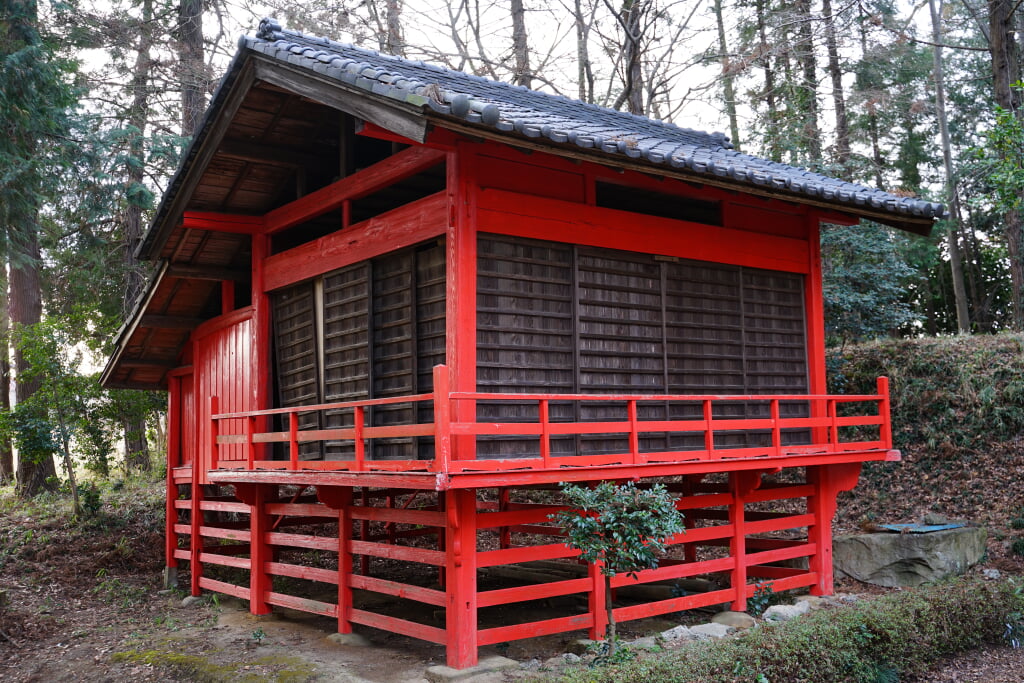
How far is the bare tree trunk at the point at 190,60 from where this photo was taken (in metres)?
20.4

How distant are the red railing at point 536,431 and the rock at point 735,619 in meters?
1.83

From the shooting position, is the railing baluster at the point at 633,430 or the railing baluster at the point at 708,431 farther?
the railing baluster at the point at 708,431

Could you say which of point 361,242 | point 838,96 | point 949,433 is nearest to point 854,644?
point 361,242

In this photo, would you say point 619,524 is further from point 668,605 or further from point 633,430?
point 668,605

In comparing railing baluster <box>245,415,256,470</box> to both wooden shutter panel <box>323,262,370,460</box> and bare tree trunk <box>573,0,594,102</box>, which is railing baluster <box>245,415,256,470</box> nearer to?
wooden shutter panel <box>323,262,370,460</box>

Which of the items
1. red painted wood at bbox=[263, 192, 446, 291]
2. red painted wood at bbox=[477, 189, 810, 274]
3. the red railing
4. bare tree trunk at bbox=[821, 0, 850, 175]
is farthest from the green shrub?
bare tree trunk at bbox=[821, 0, 850, 175]

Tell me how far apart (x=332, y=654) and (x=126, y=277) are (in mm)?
13558

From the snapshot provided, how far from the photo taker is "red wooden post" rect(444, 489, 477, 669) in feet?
24.5

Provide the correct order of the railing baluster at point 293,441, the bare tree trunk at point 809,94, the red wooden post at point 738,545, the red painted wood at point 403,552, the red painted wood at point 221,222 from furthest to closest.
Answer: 1. the bare tree trunk at point 809,94
2. the red painted wood at point 221,222
3. the red wooden post at point 738,545
4. the railing baluster at point 293,441
5. the red painted wood at point 403,552

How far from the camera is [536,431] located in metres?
7.56

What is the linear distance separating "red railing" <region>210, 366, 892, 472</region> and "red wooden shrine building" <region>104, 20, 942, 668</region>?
1.4 inches

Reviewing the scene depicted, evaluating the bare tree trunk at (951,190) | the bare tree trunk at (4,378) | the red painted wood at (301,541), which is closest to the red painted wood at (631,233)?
the red painted wood at (301,541)

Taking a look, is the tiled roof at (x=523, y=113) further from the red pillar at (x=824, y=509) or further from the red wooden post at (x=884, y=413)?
the red pillar at (x=824, y=509)

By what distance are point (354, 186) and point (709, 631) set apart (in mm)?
5938
